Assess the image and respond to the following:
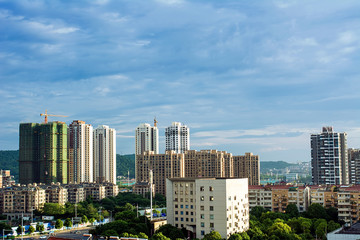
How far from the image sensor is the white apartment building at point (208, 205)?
1382 inches

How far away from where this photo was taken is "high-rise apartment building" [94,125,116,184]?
107 metres

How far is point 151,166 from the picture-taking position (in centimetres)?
8588

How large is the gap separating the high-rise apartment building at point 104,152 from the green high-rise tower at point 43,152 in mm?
15453

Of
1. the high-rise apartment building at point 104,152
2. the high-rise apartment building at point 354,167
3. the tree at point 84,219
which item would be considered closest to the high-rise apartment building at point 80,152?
the high-rise apartment building at point 104,152

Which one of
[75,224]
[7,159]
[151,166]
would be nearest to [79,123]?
[151,166]

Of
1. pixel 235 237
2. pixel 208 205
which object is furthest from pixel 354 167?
pixel 235 237

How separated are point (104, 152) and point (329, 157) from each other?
2145 inches

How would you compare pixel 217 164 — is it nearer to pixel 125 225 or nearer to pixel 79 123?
pixel 79 123

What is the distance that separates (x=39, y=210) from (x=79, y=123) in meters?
38.7

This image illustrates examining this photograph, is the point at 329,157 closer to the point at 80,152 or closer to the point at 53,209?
the point at 53,209

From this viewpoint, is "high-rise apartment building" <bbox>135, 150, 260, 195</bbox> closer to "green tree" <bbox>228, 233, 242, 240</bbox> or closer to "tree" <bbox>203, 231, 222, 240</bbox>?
"tree" <bbox>203, 231, 222, 240</bbox>

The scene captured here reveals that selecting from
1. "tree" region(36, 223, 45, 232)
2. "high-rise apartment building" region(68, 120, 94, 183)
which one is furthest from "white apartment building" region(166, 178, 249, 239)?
"high-rise apartment building" region(68, 120, 94, 183)

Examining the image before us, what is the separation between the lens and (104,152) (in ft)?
355

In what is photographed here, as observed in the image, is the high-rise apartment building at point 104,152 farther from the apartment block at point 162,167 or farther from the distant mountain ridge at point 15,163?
the distant mountain ridge at point 15,163
